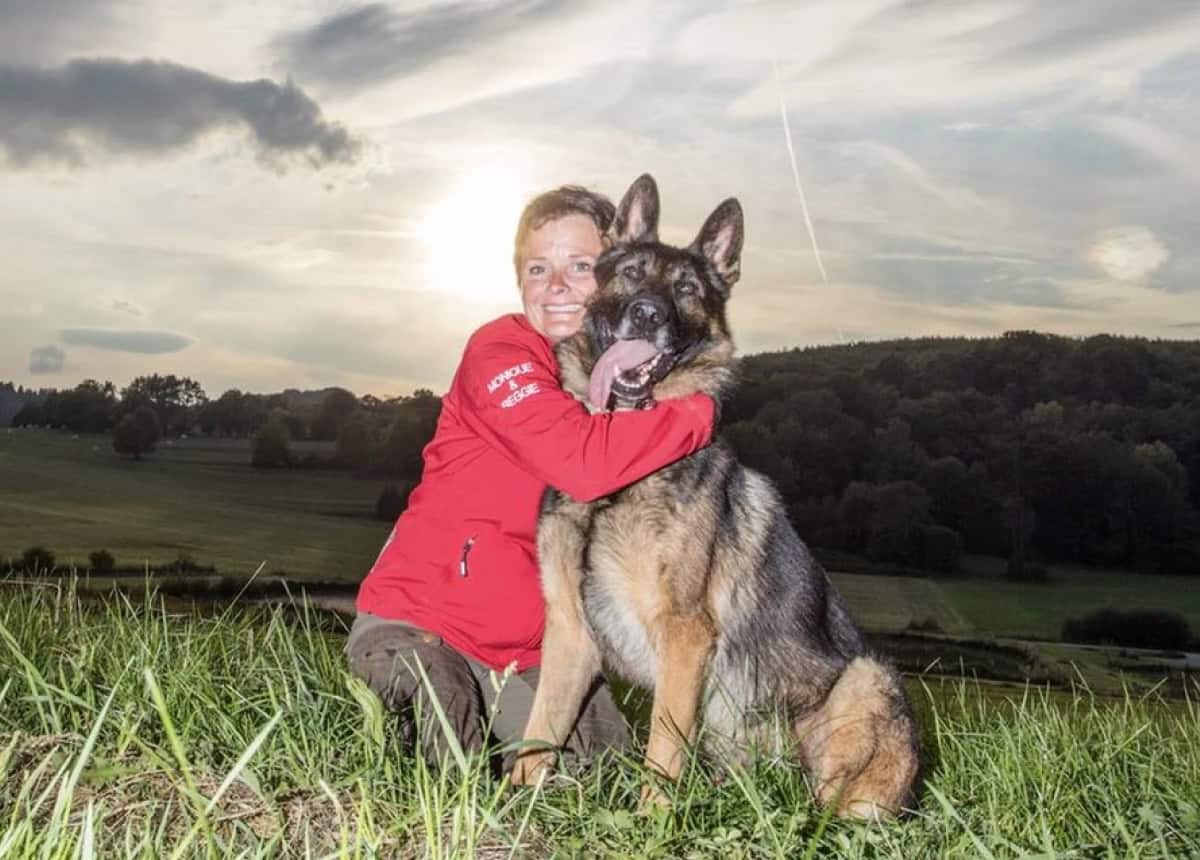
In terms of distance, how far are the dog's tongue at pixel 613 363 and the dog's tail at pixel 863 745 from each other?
1661 millimetres

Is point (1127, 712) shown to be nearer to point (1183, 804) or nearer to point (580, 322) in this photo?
point (1183, 804)

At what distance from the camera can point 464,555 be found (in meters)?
5.59

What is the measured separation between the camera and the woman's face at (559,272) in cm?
566

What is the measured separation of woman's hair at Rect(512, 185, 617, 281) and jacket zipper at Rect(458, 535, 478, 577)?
1.40 meters

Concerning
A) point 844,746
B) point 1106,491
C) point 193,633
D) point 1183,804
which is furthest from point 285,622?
point 1106,491

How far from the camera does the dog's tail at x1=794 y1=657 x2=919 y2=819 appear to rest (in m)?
5.10

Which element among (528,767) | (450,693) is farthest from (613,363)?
(528,767)

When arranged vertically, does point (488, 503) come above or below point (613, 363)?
below

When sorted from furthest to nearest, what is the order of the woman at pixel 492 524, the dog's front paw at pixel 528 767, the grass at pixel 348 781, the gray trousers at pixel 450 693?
the gray trousers at pixel 450 693 < the woman at pixel 492 524 < the dog's front paw at pixel 528 767 < the grass at pixel 348 781

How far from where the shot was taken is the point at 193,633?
6.20 meters

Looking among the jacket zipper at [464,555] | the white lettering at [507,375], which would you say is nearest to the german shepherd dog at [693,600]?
the white lettering at [507,375]

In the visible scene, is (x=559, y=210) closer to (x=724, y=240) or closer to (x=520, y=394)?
(x=724, y=240)

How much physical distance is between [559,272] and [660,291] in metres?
0.68

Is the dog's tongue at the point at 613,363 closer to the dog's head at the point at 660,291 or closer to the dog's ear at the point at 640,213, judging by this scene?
the dog's head at the point at 660,291
